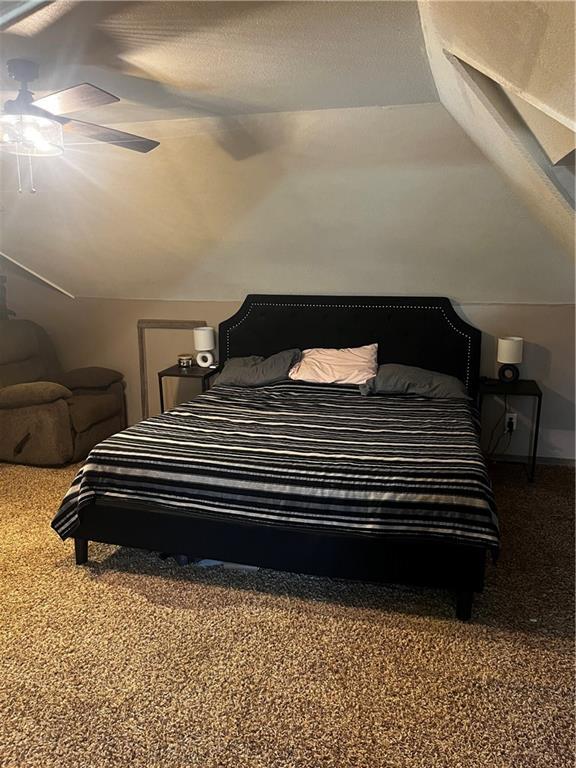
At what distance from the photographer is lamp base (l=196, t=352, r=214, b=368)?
14.7ft

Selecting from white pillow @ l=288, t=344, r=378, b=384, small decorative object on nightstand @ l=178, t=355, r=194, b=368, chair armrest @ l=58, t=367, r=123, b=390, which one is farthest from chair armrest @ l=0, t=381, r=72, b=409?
white pillow @ l=288, t=344, r=378, b=384

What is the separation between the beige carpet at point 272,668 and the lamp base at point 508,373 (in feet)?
4.32

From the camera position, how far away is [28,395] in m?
4.00

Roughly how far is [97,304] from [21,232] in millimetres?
816

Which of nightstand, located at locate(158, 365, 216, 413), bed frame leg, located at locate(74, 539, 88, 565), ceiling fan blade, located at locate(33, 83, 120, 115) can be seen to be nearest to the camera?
ceiling fan blade, located at locate(33, 83, 120, 115)

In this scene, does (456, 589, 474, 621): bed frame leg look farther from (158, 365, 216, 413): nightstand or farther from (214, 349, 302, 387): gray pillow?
(158, 365, 216, 413): nightstand

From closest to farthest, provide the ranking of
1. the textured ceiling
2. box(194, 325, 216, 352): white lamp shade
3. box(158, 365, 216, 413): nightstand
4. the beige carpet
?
the beige carpet
the textured ceiling
box(158, 365, 216, 413): nightstand
box(194, 325, 216, 352): white lamp shade

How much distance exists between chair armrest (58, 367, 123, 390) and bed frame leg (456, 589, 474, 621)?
10.8ft

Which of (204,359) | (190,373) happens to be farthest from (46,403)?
(204,359)

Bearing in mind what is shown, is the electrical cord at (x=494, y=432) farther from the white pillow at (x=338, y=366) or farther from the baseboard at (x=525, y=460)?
the white pillow at (x=338, y=366)

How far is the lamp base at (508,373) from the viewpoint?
13.0ft

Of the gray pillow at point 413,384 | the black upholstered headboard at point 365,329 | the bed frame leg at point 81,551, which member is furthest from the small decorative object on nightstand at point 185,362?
the bed frame leg at point 81,551

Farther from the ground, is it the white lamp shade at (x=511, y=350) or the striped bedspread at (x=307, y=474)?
the white lamp shade at (x=511, y=350)

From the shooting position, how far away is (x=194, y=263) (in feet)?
14.3
